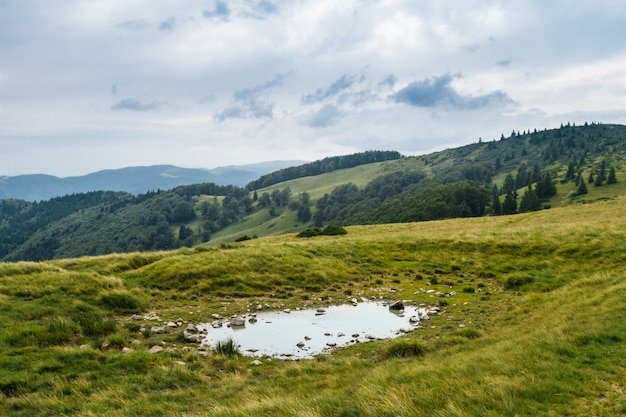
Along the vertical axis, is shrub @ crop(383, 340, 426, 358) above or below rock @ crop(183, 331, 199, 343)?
below

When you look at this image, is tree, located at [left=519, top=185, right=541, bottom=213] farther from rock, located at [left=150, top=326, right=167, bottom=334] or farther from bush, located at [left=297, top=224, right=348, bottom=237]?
rock, located at [left=150, top=326, right=167, bottom=334]

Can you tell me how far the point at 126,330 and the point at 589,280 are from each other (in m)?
21.7

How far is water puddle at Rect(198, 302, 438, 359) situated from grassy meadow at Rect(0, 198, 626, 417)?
86cm

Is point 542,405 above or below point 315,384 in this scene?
above

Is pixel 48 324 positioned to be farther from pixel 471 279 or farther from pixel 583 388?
pixel 471 279

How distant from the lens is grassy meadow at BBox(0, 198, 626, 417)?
8680mm

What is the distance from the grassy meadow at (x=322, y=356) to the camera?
8680 mm

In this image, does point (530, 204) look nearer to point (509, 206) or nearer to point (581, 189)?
point (509, 206)

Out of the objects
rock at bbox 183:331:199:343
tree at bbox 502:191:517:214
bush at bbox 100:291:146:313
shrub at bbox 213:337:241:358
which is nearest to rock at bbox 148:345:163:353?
rock at bbox 183:331:199:343

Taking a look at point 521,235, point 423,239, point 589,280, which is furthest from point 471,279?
point 521,235

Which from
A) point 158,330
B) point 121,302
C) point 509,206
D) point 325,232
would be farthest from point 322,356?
point 509,206

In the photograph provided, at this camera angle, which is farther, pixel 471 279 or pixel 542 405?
pixel 471 279

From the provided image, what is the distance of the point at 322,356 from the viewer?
13516 mm

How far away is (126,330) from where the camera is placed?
15.4 m
